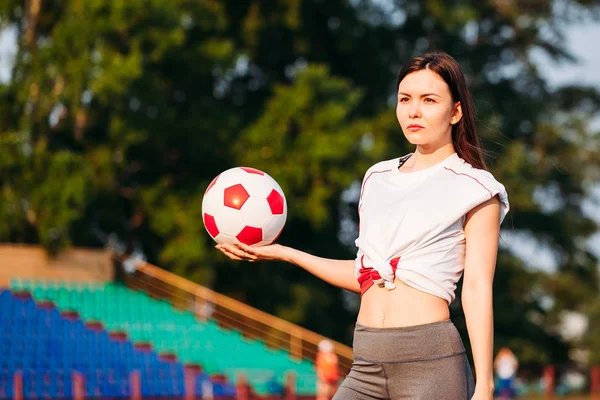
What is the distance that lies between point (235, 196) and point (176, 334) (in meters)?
18.8

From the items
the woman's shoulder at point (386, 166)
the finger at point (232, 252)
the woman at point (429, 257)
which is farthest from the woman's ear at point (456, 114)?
the finger at point (232, 252)

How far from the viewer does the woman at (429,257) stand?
3.77 meters

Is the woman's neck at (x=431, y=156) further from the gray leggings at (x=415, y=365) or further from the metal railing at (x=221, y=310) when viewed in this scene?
the metal railing at (x=221, y=310)

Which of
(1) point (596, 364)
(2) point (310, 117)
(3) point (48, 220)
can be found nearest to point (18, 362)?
(3) point (48, 220)

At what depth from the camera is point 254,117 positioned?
31.3 m

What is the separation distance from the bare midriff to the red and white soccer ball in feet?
3.49

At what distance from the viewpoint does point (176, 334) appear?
23531mm

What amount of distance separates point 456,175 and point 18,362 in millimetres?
16945

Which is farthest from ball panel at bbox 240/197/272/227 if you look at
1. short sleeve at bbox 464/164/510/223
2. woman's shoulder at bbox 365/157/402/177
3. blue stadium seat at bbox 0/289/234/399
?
blue stadium seat at bbox 0/289/234/399

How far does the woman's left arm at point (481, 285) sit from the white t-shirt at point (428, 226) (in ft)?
0.16

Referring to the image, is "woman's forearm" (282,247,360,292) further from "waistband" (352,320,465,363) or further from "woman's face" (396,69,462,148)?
"woman's face" (396,69,462,148)

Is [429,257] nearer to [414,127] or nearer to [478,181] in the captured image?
[478,181]

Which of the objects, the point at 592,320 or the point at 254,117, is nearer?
the point at 254,117

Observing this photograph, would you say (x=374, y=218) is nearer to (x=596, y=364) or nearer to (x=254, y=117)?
(x=254, y=117)
